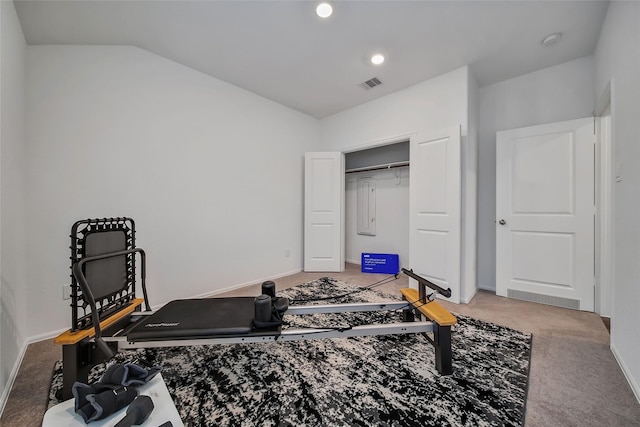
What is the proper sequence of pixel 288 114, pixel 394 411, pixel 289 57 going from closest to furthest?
pixel 394 411 < pixel 289 57 < pixel 288 114

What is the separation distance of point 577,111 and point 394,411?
12.1 ft

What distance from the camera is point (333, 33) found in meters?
2.30

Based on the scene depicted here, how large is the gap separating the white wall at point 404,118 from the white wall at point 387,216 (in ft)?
0.08

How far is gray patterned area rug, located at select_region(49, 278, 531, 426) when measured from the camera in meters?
1.21

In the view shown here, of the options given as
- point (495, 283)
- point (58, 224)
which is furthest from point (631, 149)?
point (58, 224)

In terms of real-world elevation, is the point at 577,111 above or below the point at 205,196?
above

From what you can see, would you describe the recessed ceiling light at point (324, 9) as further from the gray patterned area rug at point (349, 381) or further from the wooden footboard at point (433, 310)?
the gray patterned area rug at point (349, 381)

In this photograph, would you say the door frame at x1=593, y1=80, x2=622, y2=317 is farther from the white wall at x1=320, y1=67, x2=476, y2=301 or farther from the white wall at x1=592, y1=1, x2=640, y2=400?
the white wall at x1=320, y1=67, x2=476, y2=301

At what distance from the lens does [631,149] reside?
1.54 metres

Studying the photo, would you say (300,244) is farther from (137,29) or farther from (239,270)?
(137,29)

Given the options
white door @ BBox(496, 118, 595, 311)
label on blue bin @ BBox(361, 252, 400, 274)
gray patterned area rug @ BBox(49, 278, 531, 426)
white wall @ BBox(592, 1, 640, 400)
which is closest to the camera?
gray patterned area rug @ BBox(49, 278, 531, 426)

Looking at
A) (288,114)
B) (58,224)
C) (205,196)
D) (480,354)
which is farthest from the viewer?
(288,114)

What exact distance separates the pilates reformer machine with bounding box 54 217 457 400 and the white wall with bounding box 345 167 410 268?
8.15 ft

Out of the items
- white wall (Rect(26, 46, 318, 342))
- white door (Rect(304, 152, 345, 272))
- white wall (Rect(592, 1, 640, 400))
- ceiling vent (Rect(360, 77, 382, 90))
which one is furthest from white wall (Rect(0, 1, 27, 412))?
white wall (Rect(592, 1, 640, 400))
